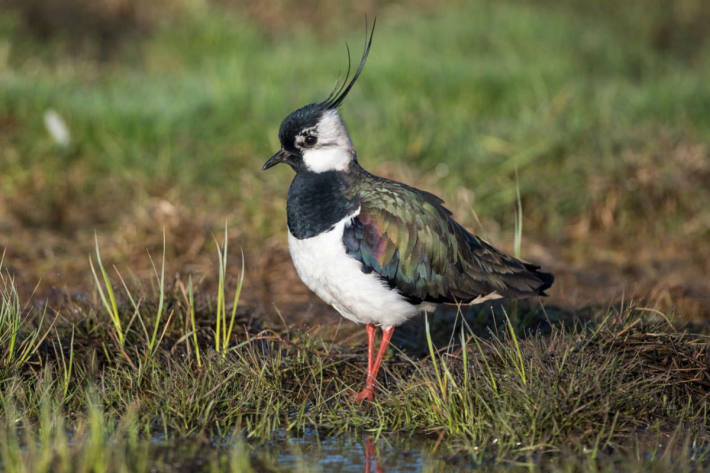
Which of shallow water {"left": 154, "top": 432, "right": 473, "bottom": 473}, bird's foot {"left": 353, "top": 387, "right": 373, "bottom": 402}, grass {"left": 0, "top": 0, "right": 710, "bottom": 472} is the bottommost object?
shallow water {"left": 154, "top": 432, "right": 473, "bottom": 473}

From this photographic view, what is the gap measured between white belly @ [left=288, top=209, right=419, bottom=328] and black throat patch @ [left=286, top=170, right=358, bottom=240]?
3 cm

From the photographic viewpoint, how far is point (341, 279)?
13.2ft

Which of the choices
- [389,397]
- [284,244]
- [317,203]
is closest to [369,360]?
[389,397]

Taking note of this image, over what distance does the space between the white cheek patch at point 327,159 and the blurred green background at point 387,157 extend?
769mm

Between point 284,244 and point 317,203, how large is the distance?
2140 millimetres

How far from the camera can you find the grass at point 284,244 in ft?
12.4

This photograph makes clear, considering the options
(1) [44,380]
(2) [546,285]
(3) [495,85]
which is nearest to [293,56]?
(3) [495,85]

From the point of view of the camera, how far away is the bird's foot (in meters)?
4.11

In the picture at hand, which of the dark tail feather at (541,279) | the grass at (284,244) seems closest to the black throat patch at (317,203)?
the grass at (284,244)

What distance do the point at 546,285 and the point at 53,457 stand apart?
2.26 meters

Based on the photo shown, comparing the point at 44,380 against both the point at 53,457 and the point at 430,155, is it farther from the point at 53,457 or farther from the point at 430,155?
the point at 430,155

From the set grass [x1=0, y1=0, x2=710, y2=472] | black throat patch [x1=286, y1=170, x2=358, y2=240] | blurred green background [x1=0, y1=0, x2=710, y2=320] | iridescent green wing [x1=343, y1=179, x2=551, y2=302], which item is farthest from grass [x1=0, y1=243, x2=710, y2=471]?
blurred green background [x1=0, y1=0, x2=710, y2=320]

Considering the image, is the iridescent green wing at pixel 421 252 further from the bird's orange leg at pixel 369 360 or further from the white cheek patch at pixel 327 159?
the bird's orange leg at pixel 369 360

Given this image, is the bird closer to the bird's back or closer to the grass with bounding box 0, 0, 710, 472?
the bird's back
